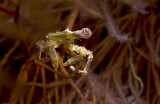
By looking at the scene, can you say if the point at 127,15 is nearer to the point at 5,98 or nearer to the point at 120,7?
the point at 120,7

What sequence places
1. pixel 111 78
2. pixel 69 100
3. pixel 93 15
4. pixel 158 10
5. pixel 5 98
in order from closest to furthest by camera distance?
1. pixel 93 15
2. pixel 69 100
3. pixel 5 98
4. pixel 111 78
5. pixel 158 10

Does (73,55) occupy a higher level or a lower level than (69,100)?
higher

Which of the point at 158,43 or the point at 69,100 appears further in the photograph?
the point at 158,43

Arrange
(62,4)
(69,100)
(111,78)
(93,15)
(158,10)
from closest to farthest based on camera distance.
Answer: (93,15) < (69,100) < (111,78) < (62,4) < (158,10)

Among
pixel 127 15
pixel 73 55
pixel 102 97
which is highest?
pixel 127 15

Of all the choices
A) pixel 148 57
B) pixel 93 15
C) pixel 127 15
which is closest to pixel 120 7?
pixel 127 15

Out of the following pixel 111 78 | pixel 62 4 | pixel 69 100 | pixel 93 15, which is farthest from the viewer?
pixel 62 4

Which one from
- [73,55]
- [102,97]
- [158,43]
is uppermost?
[158,43]

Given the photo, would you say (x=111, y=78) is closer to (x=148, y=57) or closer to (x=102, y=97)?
(x=148, y=57)

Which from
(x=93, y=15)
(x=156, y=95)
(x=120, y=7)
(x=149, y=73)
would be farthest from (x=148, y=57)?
(x=93, y=15)
